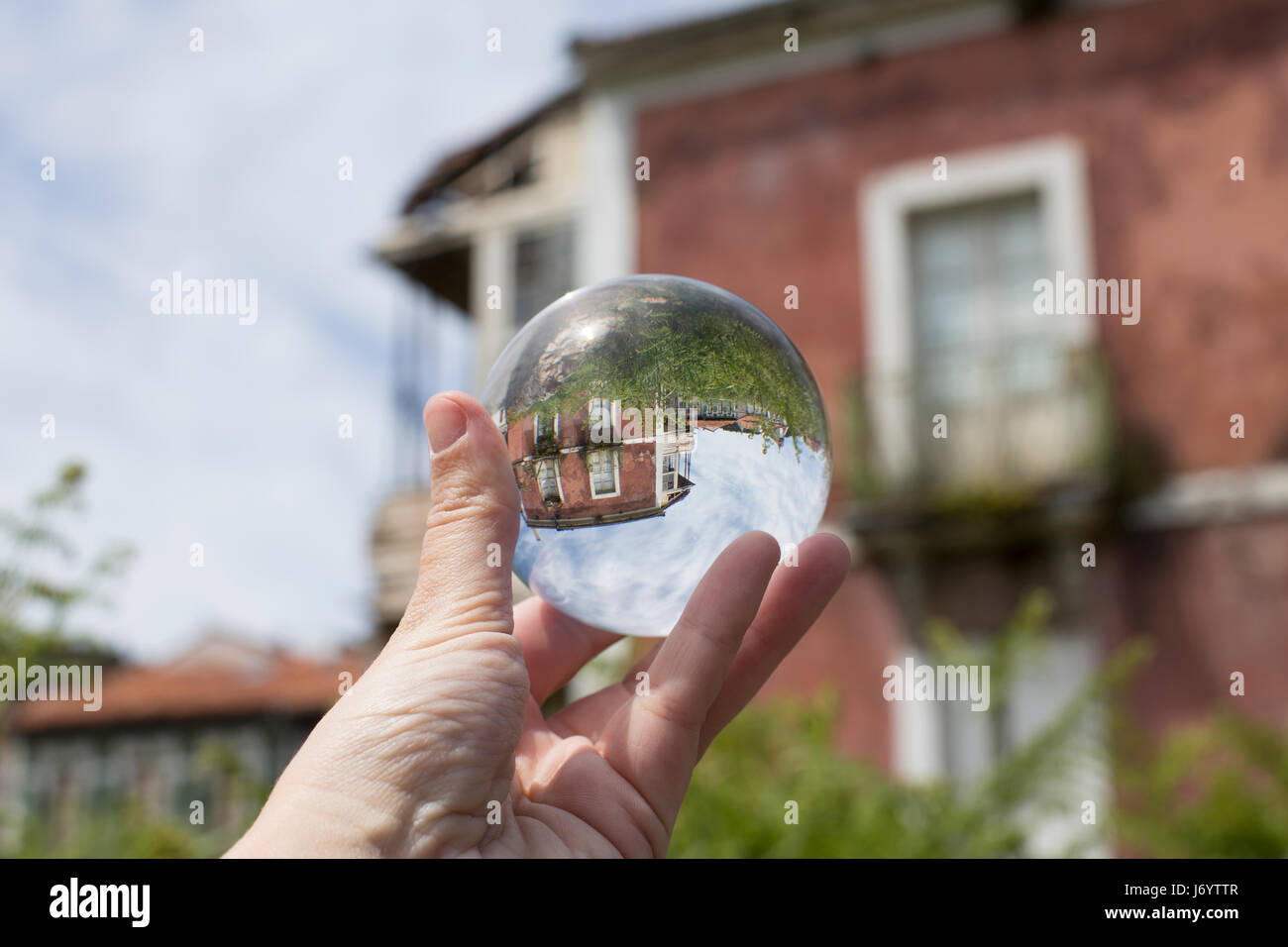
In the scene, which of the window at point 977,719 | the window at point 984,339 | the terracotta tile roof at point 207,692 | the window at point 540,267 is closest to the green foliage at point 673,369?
the window at point 977,719

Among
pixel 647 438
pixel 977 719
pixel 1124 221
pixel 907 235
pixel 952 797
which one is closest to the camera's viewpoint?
pixel 647 438

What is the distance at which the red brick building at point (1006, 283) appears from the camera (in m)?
8.83

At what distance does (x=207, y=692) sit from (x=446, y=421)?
22.8 meters

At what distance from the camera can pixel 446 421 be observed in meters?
1.79

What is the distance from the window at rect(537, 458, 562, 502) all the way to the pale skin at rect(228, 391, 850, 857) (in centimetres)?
10

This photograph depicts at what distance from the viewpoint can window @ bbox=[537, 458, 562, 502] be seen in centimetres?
189

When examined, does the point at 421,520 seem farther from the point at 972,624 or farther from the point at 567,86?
the point at 972,624

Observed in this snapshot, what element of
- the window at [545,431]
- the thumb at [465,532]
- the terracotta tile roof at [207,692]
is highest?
the window at [545,431]

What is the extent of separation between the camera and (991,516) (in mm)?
9188

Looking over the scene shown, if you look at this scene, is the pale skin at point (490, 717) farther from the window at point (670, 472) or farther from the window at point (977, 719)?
the window at point (977, 719)

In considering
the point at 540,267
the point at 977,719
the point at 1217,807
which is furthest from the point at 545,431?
the point at 540,267

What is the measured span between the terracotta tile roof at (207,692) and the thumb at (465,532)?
19.3 meters

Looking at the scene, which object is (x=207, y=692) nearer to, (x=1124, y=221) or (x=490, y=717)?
(x=1124, y=221)

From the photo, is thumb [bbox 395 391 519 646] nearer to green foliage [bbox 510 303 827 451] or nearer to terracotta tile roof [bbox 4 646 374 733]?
green foliage [bbox 510 303 827 451]
